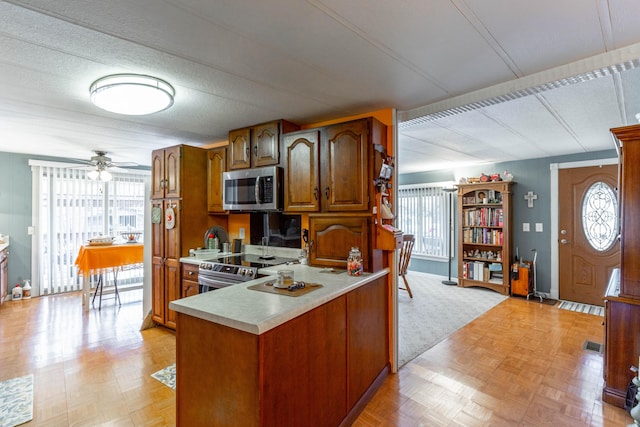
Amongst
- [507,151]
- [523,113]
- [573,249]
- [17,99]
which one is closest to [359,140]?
[523,113]

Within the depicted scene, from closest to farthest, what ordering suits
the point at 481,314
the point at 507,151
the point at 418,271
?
the point at 481,314 → the point at 507,151 → the point at 418,271

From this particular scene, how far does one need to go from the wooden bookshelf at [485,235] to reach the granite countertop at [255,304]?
407 centimetres

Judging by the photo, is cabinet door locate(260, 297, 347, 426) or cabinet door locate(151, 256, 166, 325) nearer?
cabinet door locate(260, 297, 347, 426)

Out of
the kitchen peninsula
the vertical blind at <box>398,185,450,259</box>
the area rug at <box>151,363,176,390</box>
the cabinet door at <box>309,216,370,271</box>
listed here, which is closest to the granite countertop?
the kitchen peninsula

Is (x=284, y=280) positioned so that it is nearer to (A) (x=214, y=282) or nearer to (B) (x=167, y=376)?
(A) (x=214, y=282)

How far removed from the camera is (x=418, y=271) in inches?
271

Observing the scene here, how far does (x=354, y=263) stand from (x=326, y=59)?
1410 millimetres

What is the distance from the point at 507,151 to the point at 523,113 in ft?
6.23

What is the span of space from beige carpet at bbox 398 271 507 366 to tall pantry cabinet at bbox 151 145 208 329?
2.62 meters

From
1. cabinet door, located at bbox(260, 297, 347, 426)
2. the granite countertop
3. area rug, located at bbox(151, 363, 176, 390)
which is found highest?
the granite countertop

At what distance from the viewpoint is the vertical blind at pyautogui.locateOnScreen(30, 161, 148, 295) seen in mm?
4930

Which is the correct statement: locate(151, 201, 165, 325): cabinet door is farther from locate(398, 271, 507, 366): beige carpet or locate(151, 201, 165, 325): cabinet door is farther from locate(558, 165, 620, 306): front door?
locate(558, 165, 620, 306): front door

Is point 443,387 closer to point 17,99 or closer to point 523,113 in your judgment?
point 523,113

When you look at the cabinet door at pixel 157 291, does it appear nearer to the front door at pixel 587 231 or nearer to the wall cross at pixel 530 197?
the wall cross at pixel 530 197
